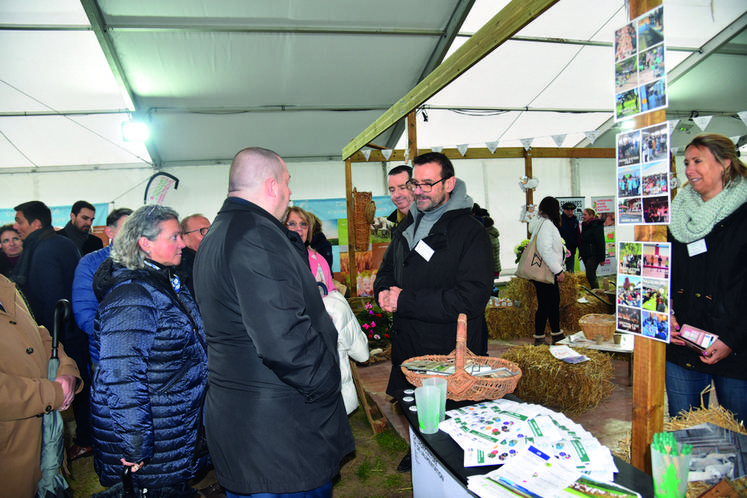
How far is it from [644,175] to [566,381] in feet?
8.06

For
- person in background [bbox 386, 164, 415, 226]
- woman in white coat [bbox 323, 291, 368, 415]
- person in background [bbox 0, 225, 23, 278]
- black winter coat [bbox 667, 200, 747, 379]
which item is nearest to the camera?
black winter coat [bbox 667, 200, 747, 379]

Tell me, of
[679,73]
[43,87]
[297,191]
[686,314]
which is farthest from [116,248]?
[679,73]

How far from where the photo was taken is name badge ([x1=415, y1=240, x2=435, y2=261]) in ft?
7.08

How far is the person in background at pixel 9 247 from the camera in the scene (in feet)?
13.2

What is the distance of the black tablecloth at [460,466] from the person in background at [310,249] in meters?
1.33

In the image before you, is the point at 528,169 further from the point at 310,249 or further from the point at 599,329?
the point at 310,249

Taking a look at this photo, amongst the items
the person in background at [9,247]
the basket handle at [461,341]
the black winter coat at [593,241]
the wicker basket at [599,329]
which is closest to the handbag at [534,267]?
the wicker basket at [599,329]

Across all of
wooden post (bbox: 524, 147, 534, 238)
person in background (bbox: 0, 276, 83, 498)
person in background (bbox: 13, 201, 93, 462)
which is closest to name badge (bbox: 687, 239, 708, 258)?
person in background (bbox: 0, 276, 83, 498)

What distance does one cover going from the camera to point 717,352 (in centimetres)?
173

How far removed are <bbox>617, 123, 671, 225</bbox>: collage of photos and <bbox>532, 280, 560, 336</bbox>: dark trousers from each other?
371 cm

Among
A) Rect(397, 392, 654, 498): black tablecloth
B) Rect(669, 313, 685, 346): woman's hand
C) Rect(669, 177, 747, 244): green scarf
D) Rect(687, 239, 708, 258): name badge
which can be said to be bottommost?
Rect(397, 392, 654, 498): black tablecloth

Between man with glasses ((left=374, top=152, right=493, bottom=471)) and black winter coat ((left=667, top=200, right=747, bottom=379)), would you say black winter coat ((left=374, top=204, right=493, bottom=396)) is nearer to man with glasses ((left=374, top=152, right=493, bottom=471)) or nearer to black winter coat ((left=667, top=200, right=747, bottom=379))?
man with glasses ((left=374, top=152, right=493, bottom=471))

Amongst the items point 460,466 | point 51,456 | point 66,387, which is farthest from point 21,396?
point 460,466

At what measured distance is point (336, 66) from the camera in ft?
21.2
